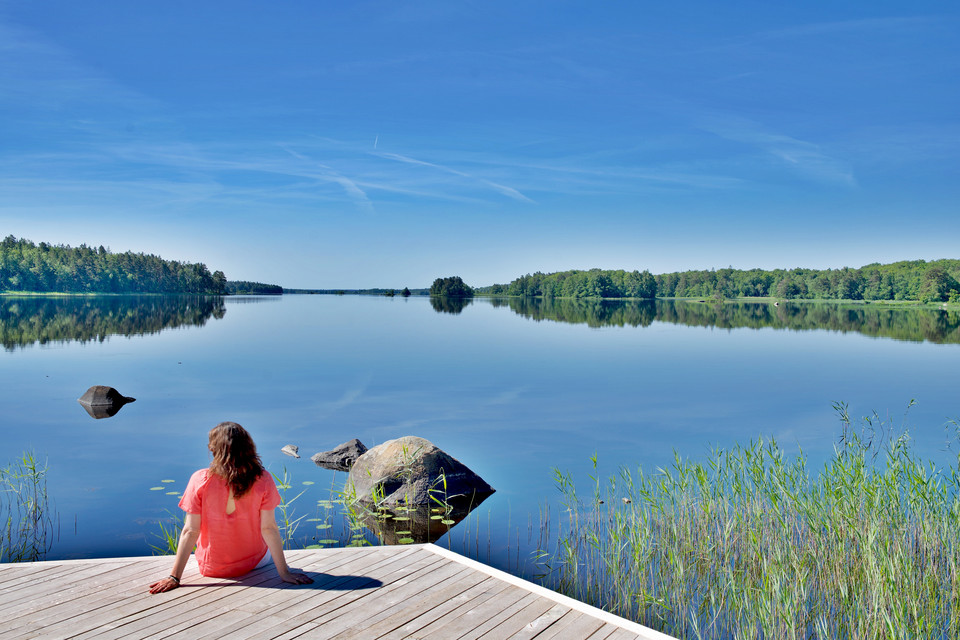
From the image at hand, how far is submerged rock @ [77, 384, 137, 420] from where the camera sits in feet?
69.0

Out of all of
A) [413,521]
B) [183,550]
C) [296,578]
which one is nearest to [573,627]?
[296,578]

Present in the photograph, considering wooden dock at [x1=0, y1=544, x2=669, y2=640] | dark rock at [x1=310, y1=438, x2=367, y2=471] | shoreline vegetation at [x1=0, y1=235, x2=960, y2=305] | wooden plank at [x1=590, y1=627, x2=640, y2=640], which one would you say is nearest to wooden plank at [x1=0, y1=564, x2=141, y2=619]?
wooden dock at [x1=0, y1=544, x2=669, y2=640]

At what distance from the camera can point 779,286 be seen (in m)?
174

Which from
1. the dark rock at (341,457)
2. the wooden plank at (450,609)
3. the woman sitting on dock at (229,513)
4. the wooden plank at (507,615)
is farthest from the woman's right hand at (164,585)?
the dark rock at (341,457)

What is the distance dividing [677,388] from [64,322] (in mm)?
58454

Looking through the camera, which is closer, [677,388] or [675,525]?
[675,525]

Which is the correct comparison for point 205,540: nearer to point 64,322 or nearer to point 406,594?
point 406,594

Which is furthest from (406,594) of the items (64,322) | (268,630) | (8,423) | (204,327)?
(64,322)

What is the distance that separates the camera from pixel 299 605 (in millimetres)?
5094

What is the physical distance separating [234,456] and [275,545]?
967 mm

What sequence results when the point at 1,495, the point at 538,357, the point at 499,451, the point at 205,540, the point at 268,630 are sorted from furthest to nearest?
the point at 538,357
the point at 499,451
the point at 1,495
the point at 205,540
the point at 268,630

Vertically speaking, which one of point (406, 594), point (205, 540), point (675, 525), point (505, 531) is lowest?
point (505, 531)

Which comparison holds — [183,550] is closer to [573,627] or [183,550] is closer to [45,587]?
[45,587]

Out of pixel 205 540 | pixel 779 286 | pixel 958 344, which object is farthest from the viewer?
pixel 779 286
